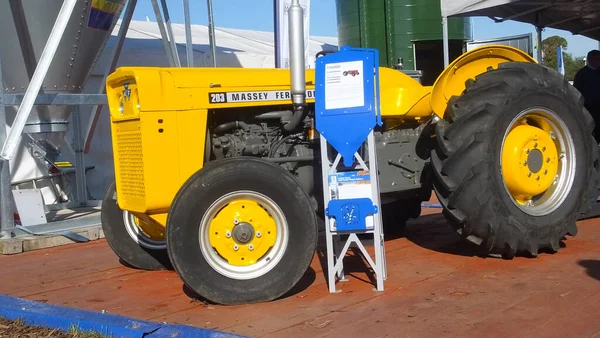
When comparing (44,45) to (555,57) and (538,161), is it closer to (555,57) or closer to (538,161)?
(538,161)

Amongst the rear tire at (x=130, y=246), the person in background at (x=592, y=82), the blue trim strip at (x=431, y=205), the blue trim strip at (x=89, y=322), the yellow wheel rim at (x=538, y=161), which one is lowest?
the blue trim strip at (x=89, y=322)

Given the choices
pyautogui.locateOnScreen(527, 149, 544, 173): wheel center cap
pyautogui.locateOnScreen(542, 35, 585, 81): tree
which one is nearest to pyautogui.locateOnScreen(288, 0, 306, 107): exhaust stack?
pyautogui.locateOnScreen(527, 149, 544, 173): wheel center cap

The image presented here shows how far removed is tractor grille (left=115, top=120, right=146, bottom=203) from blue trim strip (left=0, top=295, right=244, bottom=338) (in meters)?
0.98

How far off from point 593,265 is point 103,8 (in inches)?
278

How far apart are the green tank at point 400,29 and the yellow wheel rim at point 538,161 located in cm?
1221

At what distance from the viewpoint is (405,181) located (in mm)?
5953

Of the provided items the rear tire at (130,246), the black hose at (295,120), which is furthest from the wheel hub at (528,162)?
the rear tire at (130,246)

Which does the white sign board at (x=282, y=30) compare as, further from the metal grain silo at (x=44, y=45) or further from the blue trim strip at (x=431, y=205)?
the blue trim strip at (x=431, y=205)

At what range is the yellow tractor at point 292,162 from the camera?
4.90 meters

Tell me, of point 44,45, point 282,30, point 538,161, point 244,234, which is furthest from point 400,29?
point 244,234

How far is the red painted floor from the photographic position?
4.20 m

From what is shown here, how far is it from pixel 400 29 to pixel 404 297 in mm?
14539

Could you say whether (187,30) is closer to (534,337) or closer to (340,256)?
(340,256)

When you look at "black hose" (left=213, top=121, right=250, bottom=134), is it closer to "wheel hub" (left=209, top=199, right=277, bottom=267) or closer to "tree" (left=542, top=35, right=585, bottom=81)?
"wheel hub" (left=209, top=199, right=277, bottom=267)
